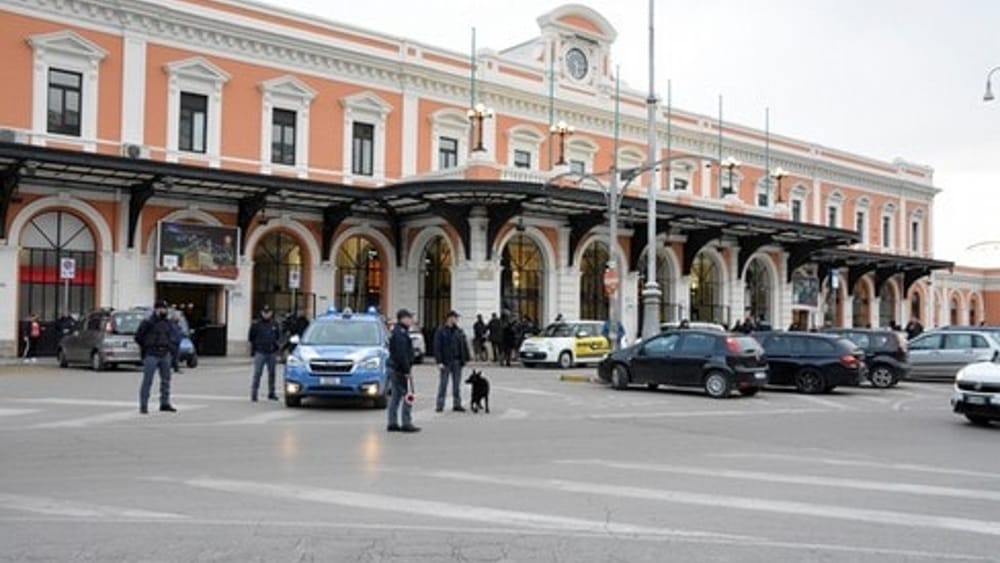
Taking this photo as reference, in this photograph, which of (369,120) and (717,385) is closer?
(717,385)

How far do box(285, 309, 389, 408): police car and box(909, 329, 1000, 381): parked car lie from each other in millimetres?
19052

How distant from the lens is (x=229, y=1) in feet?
124

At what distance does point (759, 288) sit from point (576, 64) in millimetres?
14973

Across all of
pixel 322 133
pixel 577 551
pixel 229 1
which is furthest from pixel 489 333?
pixel 577 551

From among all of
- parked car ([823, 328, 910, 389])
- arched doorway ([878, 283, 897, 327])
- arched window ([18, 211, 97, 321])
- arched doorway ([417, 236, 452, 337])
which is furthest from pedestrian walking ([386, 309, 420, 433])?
arched doorway ([878, 283, 897, 327])

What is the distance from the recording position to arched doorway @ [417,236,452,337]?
39875 mm

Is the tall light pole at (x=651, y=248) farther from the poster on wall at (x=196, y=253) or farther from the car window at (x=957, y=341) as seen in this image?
the poster on wall at (x=196, y=253)

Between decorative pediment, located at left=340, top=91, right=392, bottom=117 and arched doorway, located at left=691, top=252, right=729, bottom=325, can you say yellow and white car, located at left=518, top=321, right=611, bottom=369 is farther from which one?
arched doorway, located at left=691, top=252, right=729, bottom=325

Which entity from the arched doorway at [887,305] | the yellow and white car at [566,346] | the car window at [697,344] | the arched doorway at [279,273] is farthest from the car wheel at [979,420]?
the arched doorway at [887,305]

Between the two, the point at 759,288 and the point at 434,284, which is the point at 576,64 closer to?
the point at 759,288

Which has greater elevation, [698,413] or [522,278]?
[522,278]

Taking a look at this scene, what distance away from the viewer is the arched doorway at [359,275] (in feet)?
131

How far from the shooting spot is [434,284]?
40.4m

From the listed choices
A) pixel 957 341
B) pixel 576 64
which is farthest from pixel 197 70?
pixel 957 341
